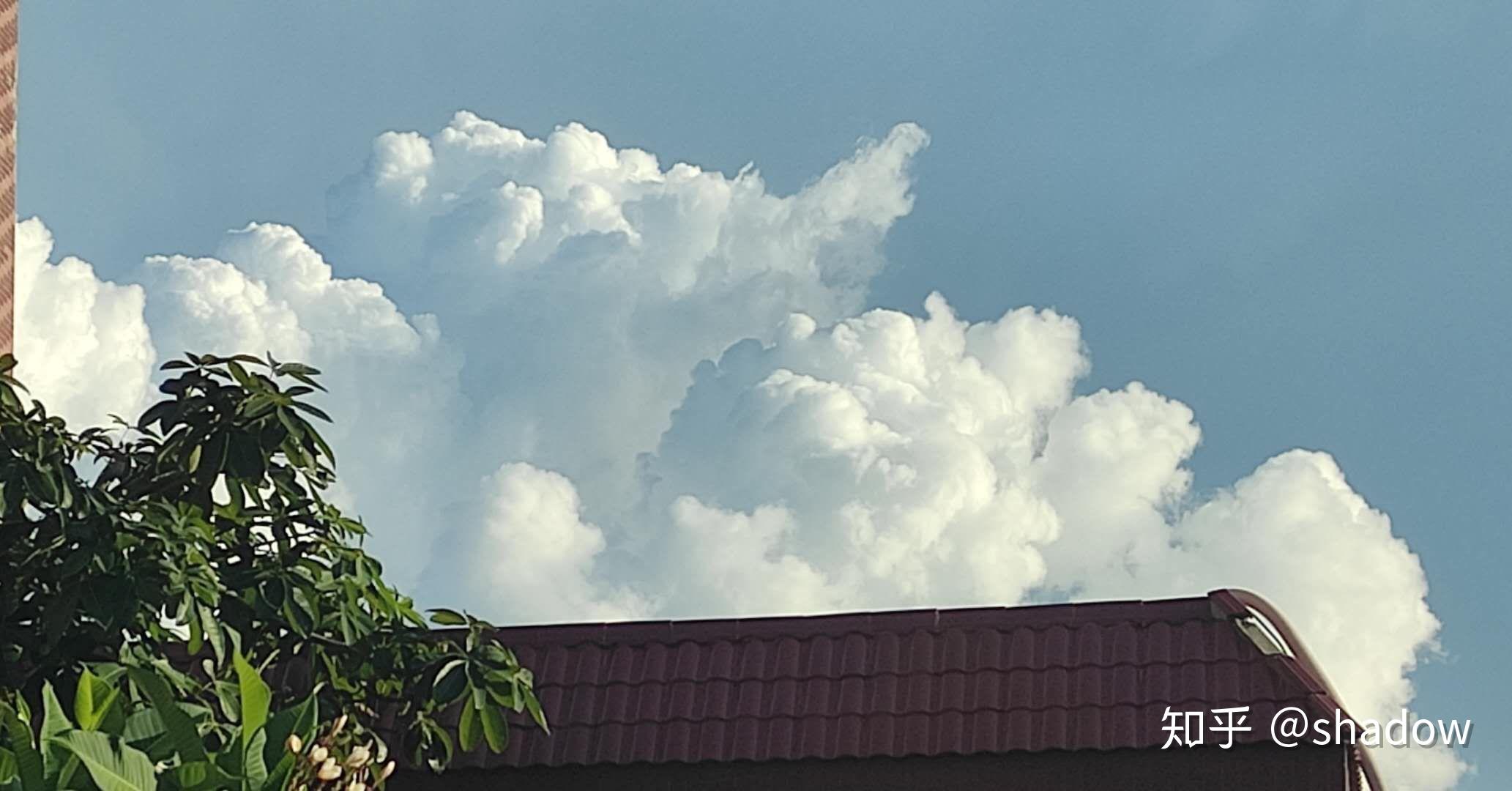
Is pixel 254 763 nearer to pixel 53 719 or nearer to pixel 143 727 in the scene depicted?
pixel 143 727

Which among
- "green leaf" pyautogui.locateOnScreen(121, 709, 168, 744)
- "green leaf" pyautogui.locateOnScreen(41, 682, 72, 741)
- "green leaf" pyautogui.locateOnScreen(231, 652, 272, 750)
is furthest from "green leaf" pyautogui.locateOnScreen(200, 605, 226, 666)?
A: "green leaf" pyautogui.locateOnScreen(41, 682, 72, 741)

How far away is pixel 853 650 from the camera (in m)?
9.63

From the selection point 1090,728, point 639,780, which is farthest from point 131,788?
point 1090,728

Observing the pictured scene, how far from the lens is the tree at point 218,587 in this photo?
7770 mm

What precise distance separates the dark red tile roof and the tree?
592 mm

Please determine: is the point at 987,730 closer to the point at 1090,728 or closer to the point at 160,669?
the point at 1090,728

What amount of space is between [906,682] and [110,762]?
484 centimetres

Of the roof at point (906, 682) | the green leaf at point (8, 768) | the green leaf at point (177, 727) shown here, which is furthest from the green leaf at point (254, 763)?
the roof at point (906, 682)

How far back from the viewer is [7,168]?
46.7 ft

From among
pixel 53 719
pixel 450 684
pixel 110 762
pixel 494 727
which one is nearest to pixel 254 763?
pixel 110 762

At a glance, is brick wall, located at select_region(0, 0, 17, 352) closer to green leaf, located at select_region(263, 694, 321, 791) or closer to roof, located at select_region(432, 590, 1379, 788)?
roof, located at select_region(432, 590, 1379, 788)

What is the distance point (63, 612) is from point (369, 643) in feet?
5.46

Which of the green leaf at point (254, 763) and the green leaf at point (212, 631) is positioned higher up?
the green leaf at point (212, 631)

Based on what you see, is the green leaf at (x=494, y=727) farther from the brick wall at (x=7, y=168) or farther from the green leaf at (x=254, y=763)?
the brick wall at (x=7, y=168)
